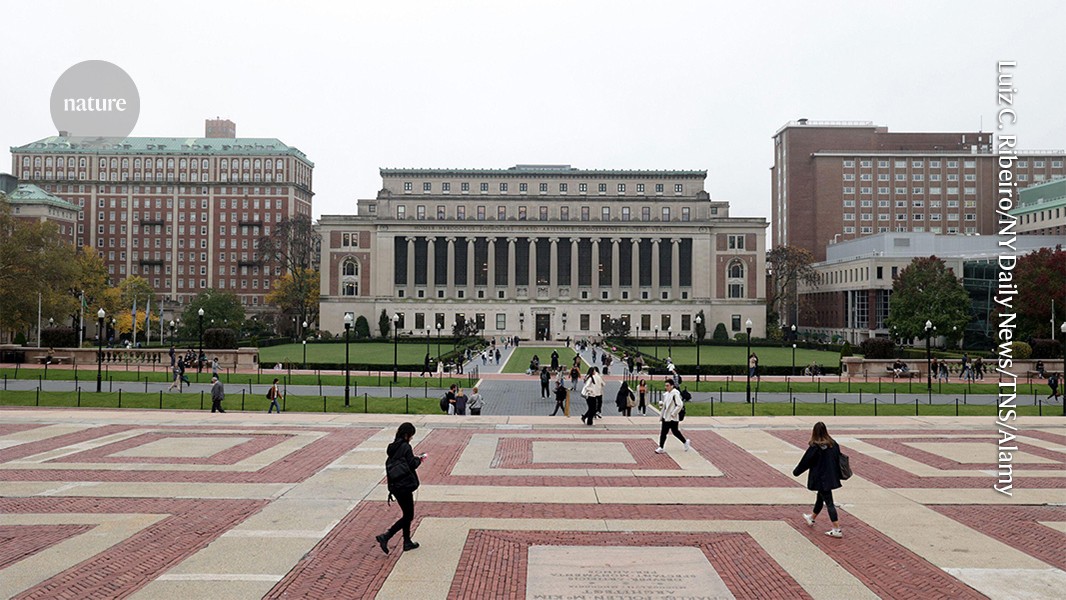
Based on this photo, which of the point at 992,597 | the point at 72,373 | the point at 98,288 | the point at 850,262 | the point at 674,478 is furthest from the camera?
the point at 850,262

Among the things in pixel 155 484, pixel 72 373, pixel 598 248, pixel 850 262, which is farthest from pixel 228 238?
pixel 155 484

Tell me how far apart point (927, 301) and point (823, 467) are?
73.6 meters

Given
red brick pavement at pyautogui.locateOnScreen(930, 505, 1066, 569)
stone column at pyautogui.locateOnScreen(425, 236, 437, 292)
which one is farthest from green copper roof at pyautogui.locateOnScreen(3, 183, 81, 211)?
red brick pavement at pyautogui.locateOnScreen(930, 505, 1066, 569)

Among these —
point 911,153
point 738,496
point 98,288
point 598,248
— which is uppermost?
point 911,153

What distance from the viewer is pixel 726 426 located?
25.4 metres

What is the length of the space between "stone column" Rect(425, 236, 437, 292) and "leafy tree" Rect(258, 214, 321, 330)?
1914 cm

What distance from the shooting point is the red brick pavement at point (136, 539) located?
988cm

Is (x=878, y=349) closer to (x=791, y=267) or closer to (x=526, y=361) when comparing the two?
(x=526, y=361)

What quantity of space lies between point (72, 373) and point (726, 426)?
137 feet

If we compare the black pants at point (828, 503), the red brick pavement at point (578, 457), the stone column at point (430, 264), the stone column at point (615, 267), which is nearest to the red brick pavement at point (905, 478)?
the red brick pavement at point (578, 457)

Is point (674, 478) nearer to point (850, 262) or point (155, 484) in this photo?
point (155, 484)

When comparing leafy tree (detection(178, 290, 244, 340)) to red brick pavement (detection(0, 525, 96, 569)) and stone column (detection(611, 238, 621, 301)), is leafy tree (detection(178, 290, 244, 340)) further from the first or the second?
red brick pavement (detection(0, 525, 96, 569))

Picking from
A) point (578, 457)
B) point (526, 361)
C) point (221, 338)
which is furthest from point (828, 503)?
point (526, 361)

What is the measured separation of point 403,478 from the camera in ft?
36.9
